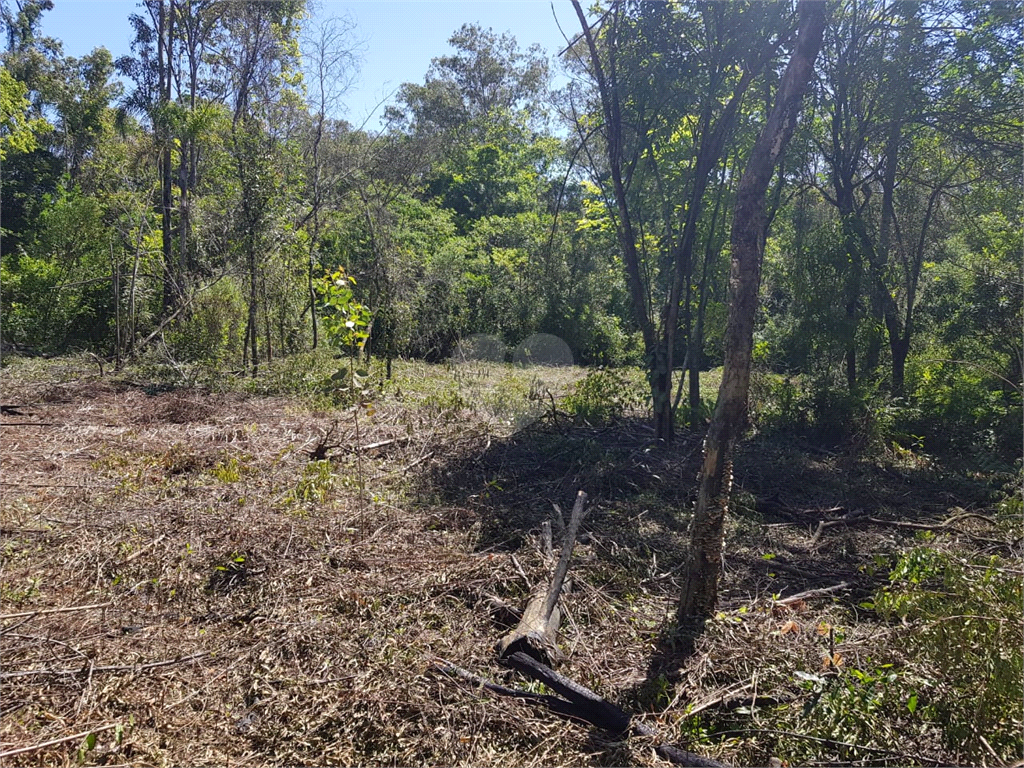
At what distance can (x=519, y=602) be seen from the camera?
11.8ft

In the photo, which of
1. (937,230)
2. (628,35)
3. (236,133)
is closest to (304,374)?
(236,133)

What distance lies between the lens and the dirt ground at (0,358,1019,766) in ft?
8.43

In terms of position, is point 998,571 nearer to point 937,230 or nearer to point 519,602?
point 519,602

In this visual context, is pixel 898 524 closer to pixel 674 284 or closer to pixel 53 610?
pixel 674 284

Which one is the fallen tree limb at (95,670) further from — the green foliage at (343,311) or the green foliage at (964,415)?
the green foliage at (964,415)

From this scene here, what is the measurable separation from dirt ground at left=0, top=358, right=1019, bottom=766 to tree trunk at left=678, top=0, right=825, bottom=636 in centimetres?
32

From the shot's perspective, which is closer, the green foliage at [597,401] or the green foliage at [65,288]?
the green foliage at [597,401]

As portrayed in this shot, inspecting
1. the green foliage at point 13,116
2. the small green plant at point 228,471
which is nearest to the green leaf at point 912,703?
the small green plant at point 228,471

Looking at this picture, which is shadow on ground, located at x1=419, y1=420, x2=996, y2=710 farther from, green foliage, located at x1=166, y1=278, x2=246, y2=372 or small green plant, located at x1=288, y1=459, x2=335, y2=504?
green foliage, located at x1=166, y1=278, x2=246, y2=372

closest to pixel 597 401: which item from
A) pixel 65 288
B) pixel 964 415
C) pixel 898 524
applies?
pixel 898 524

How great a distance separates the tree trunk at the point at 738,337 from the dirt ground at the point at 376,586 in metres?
0.32

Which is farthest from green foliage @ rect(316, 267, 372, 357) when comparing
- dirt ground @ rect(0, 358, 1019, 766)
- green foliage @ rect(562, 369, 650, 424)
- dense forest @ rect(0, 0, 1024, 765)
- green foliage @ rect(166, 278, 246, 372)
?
green foliage @ rect(166, 278, 246, 372)

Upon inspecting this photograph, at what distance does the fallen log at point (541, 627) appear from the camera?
3053 millimetres

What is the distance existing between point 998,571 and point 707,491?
1.20 metres
